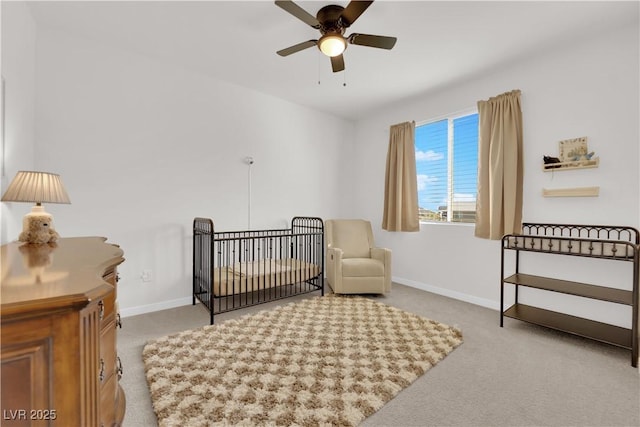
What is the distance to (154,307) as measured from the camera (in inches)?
119

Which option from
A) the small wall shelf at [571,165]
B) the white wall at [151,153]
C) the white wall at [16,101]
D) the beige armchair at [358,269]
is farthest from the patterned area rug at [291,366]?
the small wall shelf at [571,165]

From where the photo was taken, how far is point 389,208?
4.20 meters

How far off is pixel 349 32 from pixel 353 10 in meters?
0.68

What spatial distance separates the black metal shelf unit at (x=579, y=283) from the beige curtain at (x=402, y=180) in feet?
4.14

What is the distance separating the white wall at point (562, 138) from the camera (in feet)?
7.89

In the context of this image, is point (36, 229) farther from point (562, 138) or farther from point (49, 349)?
point (562, 138)

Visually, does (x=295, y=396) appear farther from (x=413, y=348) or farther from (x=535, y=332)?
(x=535, y=332)

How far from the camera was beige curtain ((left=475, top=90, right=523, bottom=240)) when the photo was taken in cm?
296

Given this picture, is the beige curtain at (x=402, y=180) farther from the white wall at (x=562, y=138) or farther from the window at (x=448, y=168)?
the white wall at (x=562, y=138)

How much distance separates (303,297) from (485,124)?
2885 mm

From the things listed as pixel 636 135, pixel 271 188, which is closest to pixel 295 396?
pixel 271 188

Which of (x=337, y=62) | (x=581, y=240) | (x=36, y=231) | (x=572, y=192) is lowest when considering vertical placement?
(x=581, y=240)

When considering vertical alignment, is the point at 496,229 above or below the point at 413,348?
above

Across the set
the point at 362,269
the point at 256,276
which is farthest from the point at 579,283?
the point at 256,276
